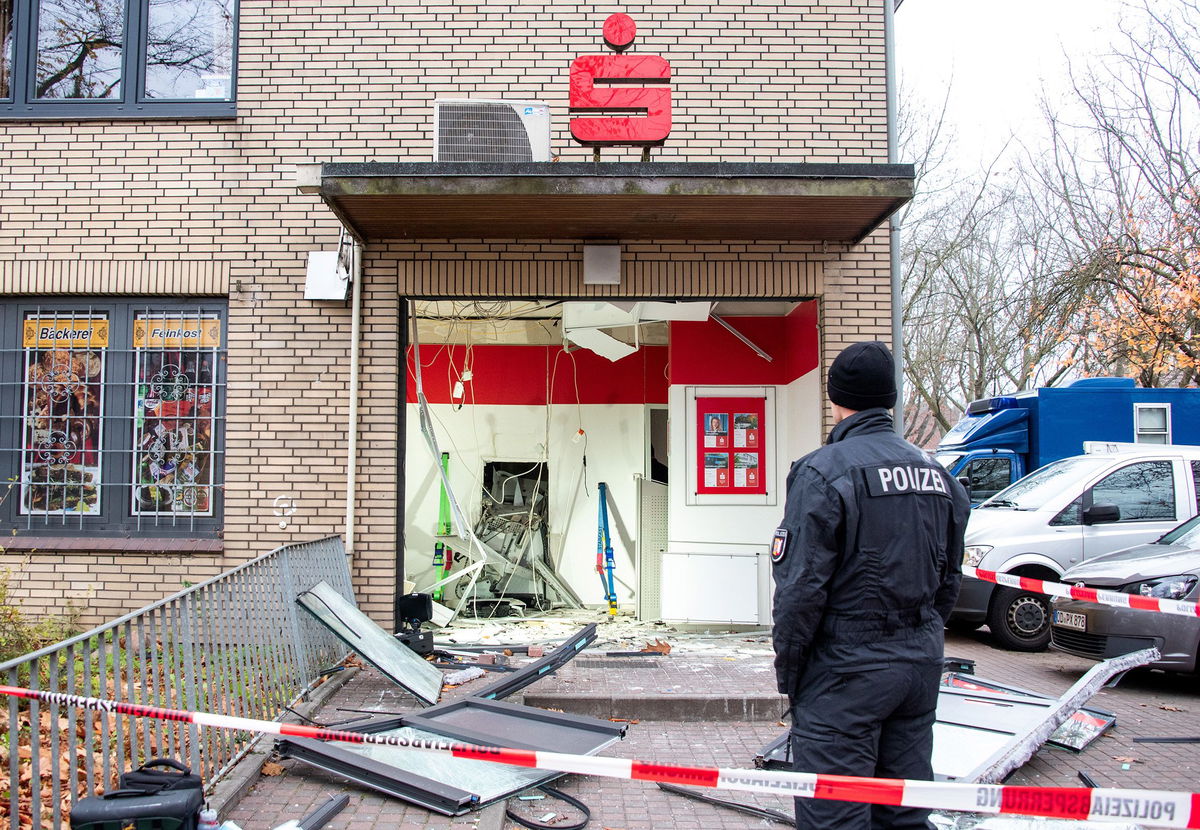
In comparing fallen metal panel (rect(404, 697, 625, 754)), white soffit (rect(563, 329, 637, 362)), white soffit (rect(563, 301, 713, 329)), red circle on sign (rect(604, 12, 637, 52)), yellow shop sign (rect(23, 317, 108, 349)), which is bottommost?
fallen metal panel (rect(404, 697, 625, 754))

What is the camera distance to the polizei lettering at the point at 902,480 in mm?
3006

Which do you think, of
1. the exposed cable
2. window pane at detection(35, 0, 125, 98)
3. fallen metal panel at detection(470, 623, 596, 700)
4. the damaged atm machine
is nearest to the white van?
the damaged atm machine

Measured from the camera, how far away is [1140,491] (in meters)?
8.95

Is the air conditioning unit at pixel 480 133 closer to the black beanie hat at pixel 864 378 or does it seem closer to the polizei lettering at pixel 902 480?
the black beanie hat at pixel 864 378

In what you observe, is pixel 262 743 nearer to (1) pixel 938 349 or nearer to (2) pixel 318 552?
(2) pixel 318 552

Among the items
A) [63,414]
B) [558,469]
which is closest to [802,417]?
[558,469]

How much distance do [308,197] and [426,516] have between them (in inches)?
165

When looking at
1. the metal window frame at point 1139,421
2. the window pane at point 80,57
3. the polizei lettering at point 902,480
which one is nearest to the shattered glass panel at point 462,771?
the polizei lettering at point 902,480

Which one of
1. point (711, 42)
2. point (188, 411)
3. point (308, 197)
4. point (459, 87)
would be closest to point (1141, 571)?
point (711, 42)

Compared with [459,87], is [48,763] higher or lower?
lower

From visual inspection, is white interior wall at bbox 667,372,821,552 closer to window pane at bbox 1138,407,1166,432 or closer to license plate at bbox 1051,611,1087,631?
license plate at bbox 1051,611,1087,631

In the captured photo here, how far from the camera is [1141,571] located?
699cm

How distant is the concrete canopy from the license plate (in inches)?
134

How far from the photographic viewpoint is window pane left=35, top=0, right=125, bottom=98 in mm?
7711
